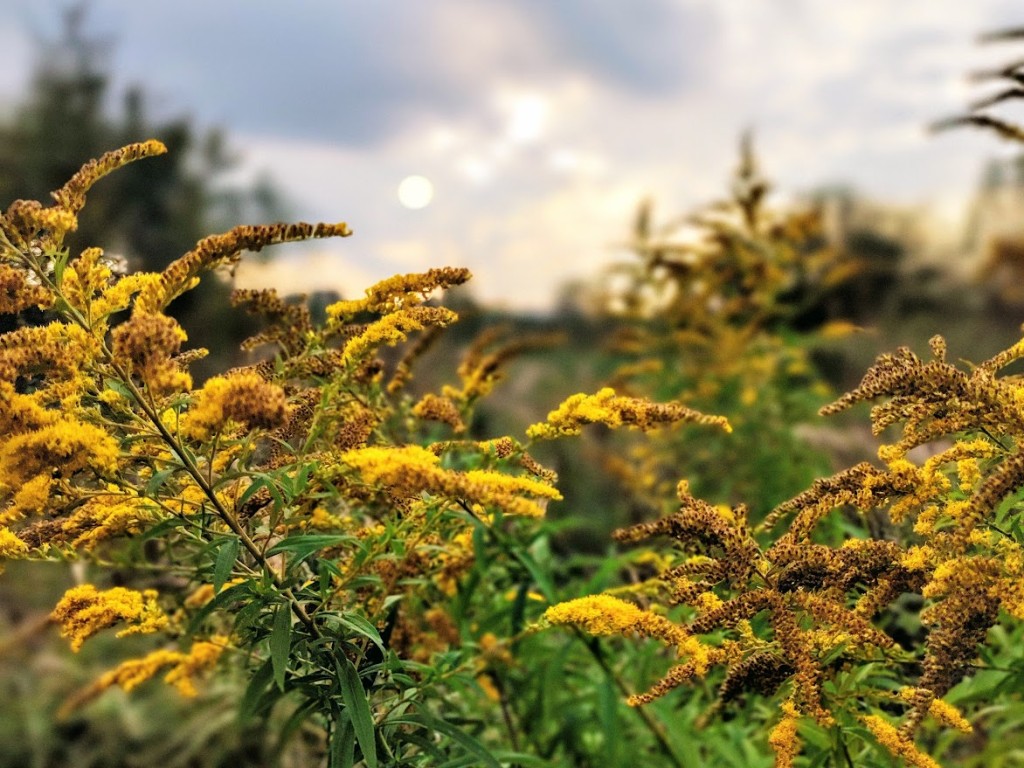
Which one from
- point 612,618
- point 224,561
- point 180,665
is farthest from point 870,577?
point 180,665

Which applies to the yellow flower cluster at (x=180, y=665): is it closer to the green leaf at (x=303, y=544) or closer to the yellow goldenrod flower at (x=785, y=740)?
the green leaf at (x=303, y=544)

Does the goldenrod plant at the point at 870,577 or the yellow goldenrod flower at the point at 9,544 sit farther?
the yellow goldenrod flower at the point at 9,544

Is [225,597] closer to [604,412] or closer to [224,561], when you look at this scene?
[224,561]

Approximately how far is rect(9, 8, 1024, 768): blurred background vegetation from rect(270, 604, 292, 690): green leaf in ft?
3.69

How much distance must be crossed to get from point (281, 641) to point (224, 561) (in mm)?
196

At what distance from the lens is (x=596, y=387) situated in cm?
698

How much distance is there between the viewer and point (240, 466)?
1.83 m

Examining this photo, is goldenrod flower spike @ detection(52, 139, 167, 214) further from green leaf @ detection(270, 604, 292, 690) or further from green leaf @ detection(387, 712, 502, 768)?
green leaf @ detection(387, 712, 502, 768)

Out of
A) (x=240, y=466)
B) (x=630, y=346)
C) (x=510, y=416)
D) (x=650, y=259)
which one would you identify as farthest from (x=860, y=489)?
(x=510, y=416)

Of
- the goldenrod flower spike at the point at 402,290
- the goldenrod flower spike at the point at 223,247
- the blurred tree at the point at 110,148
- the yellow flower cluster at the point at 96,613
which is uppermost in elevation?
the blurred tree at the point at 110,148

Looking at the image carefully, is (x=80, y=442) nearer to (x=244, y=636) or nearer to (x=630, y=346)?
(x=244, y=636)

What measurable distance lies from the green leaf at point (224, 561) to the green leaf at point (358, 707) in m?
0.32

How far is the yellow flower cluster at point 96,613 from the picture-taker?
1928 mm

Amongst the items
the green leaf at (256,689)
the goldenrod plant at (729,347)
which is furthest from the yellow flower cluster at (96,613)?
the goldenrod plant at (729,347)
